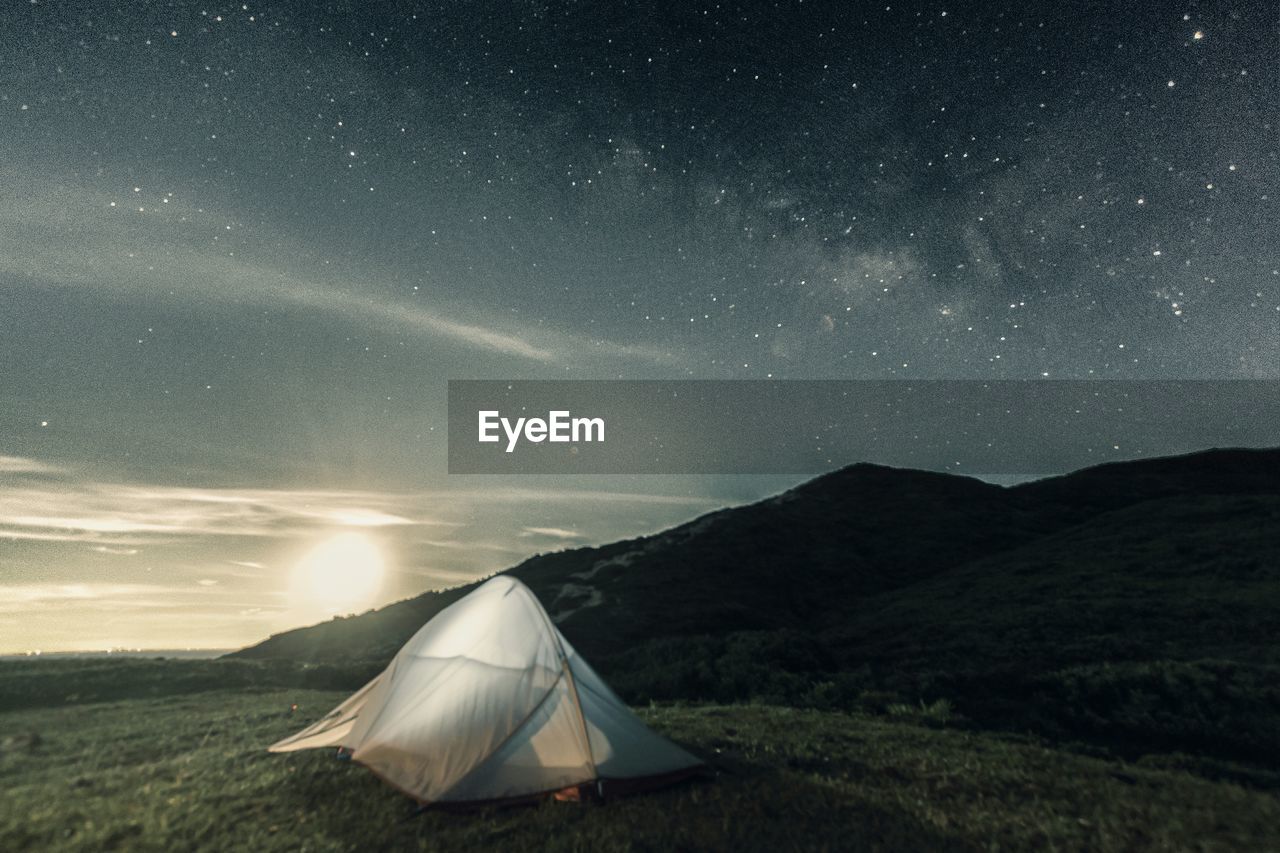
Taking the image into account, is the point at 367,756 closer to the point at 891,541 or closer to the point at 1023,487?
the point at 891,541

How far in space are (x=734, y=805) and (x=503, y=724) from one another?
3698mm

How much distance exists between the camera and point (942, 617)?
3591 cm

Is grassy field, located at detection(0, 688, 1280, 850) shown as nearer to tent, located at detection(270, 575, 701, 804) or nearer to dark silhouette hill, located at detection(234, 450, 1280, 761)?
tent, located at detection(270, 575, 701, 804)

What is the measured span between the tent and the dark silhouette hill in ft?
39.3

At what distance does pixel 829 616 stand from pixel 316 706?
37.2 m

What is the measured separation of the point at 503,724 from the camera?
10156 mm

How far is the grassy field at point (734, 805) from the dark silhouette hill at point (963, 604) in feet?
15.7

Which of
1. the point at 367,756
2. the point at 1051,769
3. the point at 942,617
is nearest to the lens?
the point at 367,756

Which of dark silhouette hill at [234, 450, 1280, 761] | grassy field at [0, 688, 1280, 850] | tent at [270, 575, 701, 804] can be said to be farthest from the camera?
dark silhouette hill at [234, 450, 1280, 761]

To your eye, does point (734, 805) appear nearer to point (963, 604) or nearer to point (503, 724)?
point (503, 724)

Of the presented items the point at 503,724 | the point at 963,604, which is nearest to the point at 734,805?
the point at 503,724

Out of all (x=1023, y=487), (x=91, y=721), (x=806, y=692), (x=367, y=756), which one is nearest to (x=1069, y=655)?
(x=806, y=692)

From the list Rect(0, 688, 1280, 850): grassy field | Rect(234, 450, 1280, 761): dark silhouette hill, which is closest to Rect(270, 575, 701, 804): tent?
Rect(0, 688, 1280, 850): grassy field

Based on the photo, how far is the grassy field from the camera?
8891 mm
